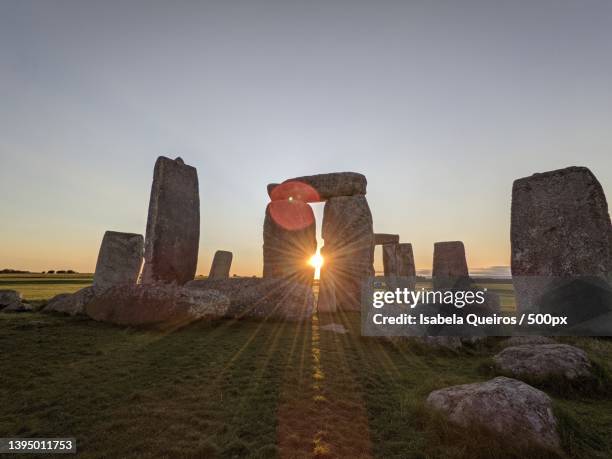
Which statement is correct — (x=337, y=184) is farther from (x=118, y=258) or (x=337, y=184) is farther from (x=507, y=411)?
(x=507, y=411)

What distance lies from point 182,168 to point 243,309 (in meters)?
4.58

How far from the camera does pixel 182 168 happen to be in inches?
368

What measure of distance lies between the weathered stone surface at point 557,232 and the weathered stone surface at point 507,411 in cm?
523

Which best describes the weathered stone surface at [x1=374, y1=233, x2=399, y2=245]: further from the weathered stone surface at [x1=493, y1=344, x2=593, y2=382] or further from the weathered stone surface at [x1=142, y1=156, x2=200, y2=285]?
the weathered stone surface at [x1=493, y1=344, x2=593, y2=382]

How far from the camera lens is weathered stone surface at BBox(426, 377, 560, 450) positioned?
2.07 m

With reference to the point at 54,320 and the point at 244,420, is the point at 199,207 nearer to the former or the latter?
the point at 54,320

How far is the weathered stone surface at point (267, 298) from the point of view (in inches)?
280

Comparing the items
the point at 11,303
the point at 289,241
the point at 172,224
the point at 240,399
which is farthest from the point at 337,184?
the point at 240,399

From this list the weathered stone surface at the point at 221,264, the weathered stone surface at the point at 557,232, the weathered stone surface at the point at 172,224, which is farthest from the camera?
the weathered stone surface at the point at 221,264

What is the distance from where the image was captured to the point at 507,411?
2178mm

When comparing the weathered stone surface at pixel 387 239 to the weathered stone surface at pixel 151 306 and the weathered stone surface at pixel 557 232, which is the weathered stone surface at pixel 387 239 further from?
the weathered stone surface at pixel 151 306

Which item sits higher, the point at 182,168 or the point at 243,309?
the point at 182,168

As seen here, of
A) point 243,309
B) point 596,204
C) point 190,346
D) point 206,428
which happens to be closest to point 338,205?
point 243,309

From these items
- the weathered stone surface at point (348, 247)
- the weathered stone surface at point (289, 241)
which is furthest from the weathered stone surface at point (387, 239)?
the weathered stone surface at point (348, 247)
